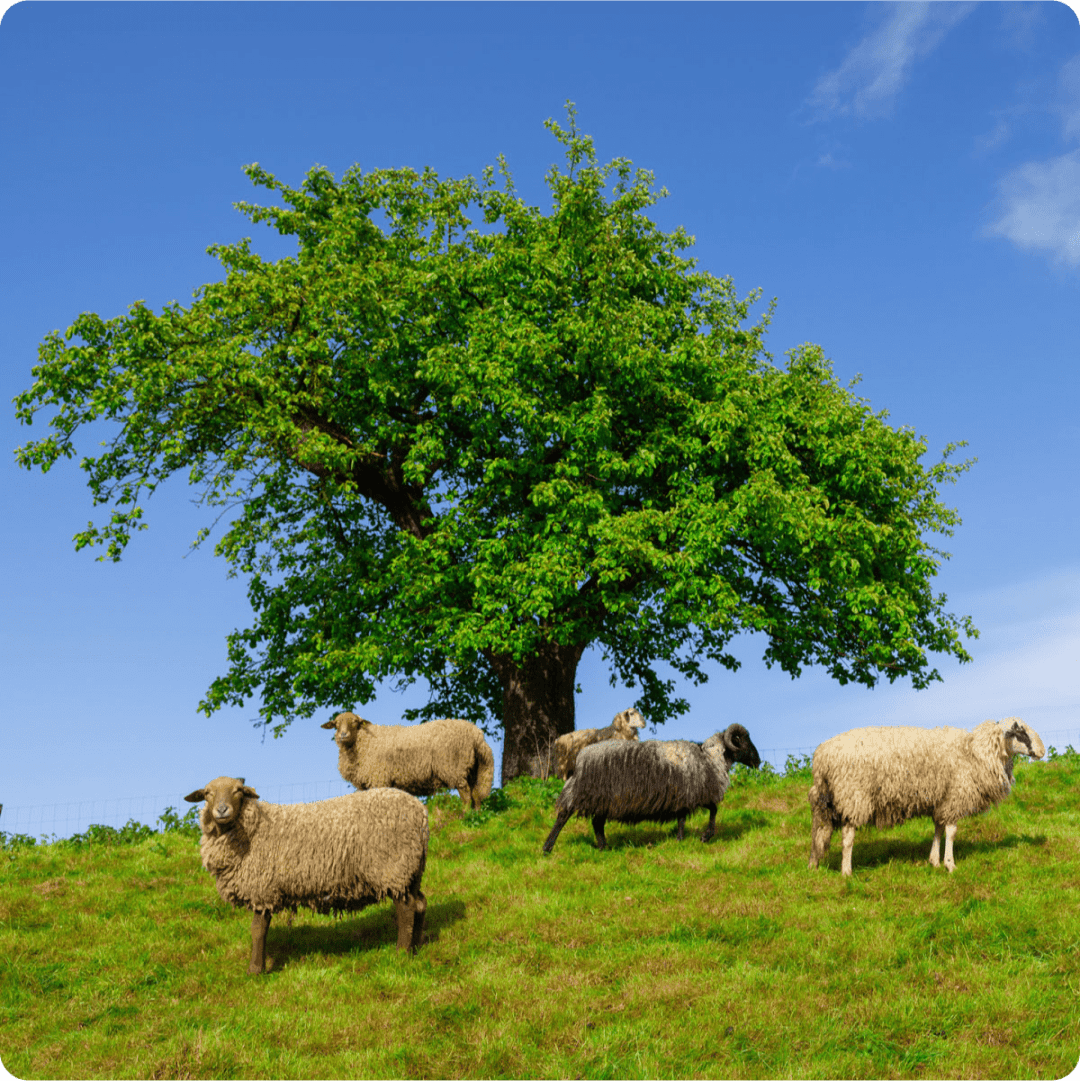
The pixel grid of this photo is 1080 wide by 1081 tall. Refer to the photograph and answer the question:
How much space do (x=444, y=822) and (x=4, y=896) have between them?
688 centimetres

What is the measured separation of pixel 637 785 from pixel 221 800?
254 inches

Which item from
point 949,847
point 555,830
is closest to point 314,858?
point 555,830

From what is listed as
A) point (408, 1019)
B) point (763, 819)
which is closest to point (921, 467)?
point (763, 819)

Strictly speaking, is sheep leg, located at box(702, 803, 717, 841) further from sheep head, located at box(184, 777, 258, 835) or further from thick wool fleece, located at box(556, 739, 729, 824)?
sheep head, located at box(184, 777, 258, 835)

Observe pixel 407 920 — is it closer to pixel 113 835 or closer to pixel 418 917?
pixel 418 917

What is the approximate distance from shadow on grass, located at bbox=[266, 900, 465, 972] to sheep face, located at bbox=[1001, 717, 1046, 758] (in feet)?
26.8

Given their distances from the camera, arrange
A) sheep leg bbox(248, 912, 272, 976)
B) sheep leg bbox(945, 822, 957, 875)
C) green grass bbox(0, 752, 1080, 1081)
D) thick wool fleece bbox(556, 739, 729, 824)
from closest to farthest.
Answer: green grass bbox(0, 752, 1080, 1081) → sheep leg bbox(248, 912, 272, 976) → sheep leg bbox(945, 822, 957, 875) → thick wool fleece bbox(556, 739, 729, 824)

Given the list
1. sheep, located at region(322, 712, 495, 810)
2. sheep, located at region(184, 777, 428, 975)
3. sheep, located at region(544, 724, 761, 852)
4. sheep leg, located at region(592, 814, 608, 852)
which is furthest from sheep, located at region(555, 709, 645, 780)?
sheep, located at region(184, 777, 428, 975)

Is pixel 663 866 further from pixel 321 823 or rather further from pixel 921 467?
pixel 921 467

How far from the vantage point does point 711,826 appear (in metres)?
15.2

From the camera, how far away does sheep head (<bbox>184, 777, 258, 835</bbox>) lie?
1066 cm

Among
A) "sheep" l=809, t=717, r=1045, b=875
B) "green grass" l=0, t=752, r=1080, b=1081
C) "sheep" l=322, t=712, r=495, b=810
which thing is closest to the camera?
"green grass" l=0, t=752, r=1080, b=1081

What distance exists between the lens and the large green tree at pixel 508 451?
20234 mm

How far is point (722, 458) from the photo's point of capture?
2181 centimetres
